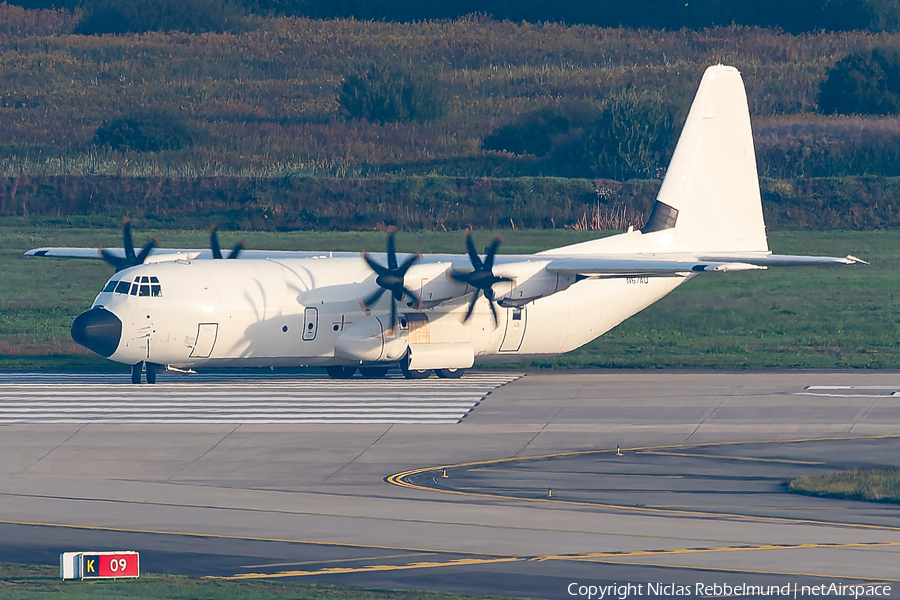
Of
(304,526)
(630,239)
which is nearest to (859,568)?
(304,526)

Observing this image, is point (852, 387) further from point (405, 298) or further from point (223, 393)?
point (223, 393)

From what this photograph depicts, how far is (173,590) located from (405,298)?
1916cm

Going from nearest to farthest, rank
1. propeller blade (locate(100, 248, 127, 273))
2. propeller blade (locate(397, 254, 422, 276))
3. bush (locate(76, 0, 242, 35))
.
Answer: propeller blade (locate(397, 254, 422, 276)), propeller blade (locate(100, 248, 127, 273)), bush (locate(76, 0, 242, 35))

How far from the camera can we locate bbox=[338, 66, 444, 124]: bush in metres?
79.2

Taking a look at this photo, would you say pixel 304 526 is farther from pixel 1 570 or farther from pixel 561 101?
pixel 561 101

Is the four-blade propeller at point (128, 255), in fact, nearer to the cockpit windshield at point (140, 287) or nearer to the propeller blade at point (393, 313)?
the cockpit windshield at point (140, 287)

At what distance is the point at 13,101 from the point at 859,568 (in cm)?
7410

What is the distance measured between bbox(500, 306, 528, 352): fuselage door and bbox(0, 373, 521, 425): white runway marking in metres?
0.84

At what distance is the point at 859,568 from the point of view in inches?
632

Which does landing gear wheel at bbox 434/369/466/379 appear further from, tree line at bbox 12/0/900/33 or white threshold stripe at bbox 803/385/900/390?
tree line at bbox 12/0/900/33

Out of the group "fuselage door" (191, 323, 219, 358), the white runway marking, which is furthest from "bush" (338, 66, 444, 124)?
"fuselage door" (191, 323, 219, 358)

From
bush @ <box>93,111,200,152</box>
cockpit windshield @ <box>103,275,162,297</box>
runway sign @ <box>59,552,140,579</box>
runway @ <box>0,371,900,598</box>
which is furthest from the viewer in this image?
bush @ <box>93,111,200,152</box>

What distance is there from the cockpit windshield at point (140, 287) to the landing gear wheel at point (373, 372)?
5.98 m

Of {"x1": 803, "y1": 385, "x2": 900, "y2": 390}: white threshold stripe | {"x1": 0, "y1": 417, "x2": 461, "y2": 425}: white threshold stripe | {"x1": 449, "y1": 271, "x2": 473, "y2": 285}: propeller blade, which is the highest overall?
{"x1": 449, "y1": 271, "x2": 473, "y2": 285}: propeller blade
